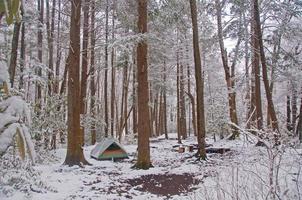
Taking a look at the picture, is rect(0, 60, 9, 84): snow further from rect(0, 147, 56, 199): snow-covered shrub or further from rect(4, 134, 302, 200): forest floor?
rect(0, 147, 56, 199): snow-covered shrub

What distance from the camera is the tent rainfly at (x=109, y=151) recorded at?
1245cm

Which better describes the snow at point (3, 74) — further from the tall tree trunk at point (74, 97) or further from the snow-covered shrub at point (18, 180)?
the tall tree trunk at point (74, 97)

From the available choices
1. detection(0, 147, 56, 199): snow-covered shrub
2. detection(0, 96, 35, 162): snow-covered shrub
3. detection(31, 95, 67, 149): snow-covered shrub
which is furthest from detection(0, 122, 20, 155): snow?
detection(31, 95, 67, 149): snow-covered shrub

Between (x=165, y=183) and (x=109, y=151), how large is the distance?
4604 mm

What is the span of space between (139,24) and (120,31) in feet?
30.9

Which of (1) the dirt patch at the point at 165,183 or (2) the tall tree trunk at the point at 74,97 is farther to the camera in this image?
(2) the tall tree trunk at the point at 74,97

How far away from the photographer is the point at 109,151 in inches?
499

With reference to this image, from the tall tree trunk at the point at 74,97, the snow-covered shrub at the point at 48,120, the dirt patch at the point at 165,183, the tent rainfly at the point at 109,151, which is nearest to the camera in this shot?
the dirt patch at the point at 165,183

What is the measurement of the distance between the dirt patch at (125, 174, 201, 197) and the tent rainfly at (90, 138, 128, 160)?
3.34m

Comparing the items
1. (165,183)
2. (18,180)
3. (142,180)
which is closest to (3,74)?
(18,180)

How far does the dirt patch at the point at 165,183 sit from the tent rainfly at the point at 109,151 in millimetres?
3339

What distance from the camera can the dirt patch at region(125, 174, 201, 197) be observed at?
765 cm

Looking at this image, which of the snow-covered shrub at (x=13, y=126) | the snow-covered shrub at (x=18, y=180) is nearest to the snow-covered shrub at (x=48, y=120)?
the snow-covered shrub at (x=18, y=180)

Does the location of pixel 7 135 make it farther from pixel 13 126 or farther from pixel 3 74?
pixel 3 74
